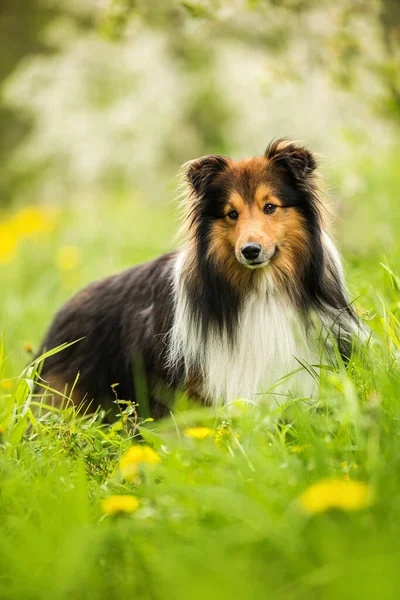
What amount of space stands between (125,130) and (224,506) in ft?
31.5

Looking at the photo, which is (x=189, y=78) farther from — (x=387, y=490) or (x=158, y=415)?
(x=387, y=490)

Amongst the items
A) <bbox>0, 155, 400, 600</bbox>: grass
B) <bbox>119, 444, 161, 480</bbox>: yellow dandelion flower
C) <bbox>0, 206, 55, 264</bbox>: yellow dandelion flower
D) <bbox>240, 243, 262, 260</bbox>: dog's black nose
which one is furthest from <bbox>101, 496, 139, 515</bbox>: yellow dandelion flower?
<bbox>0, 206, 55, 264</bbox>: yellow dandelion flower

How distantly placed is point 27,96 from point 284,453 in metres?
8.64

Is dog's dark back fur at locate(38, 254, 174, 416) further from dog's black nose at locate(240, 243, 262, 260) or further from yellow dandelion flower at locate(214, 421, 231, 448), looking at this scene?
yellow dandelion flower at locate(214, 421, 231, 448)

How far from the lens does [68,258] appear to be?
8.55 metres

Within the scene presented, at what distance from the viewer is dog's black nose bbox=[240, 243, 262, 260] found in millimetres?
3646

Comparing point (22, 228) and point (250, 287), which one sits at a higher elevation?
point (250, 287)

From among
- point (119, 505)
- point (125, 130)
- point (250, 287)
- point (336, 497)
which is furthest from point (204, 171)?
A: point (125, 130)

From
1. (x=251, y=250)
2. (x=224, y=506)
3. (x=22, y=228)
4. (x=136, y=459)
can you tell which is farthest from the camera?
(x=22, y=228)

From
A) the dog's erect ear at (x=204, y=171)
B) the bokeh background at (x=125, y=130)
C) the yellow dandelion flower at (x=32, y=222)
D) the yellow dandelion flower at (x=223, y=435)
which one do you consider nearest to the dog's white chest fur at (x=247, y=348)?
the dog's erect ear at (x=204, y=171)

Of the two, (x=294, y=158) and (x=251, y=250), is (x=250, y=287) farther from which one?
(x=294, y=158)

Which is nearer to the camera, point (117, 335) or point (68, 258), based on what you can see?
point (117, 335)

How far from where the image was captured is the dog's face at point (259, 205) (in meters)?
3.79

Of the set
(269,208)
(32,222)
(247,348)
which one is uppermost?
(269,208)
